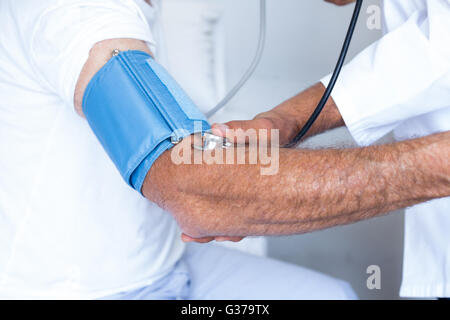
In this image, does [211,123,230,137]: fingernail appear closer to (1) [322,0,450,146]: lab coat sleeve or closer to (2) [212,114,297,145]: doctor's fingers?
(2) [212,114,297,145]: doctor's fingers

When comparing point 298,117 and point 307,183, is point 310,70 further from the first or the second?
point 307,183

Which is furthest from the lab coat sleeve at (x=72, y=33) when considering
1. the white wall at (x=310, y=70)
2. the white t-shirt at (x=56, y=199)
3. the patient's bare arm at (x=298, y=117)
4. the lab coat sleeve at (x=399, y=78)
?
the white wall at (x=310, y=70)

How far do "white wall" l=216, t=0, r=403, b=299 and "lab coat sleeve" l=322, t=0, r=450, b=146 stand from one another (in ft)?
1.56

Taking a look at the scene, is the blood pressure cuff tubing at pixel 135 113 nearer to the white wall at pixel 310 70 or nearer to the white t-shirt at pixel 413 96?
the white t-shirt at pixel 413 96

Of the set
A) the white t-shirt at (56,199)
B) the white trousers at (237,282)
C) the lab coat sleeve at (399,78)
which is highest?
the lab coat sleeve at (399,78)

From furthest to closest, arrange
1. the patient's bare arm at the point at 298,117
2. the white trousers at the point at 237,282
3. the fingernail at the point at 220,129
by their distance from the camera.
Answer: the white trousers at the point at 237,282
the patient's bare arm at the point at 298,117
the fingernail at the point at 220,129

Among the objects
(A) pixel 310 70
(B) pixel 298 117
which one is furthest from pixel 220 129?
(A) pixel 310 70

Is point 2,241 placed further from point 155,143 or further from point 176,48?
point 176,48

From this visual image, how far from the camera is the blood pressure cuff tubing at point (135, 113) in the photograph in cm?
68

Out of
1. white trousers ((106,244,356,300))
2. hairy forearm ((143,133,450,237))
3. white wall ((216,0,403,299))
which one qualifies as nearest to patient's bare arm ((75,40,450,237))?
hairy forearm ((143,133,450,237))

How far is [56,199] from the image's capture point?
93 cm
